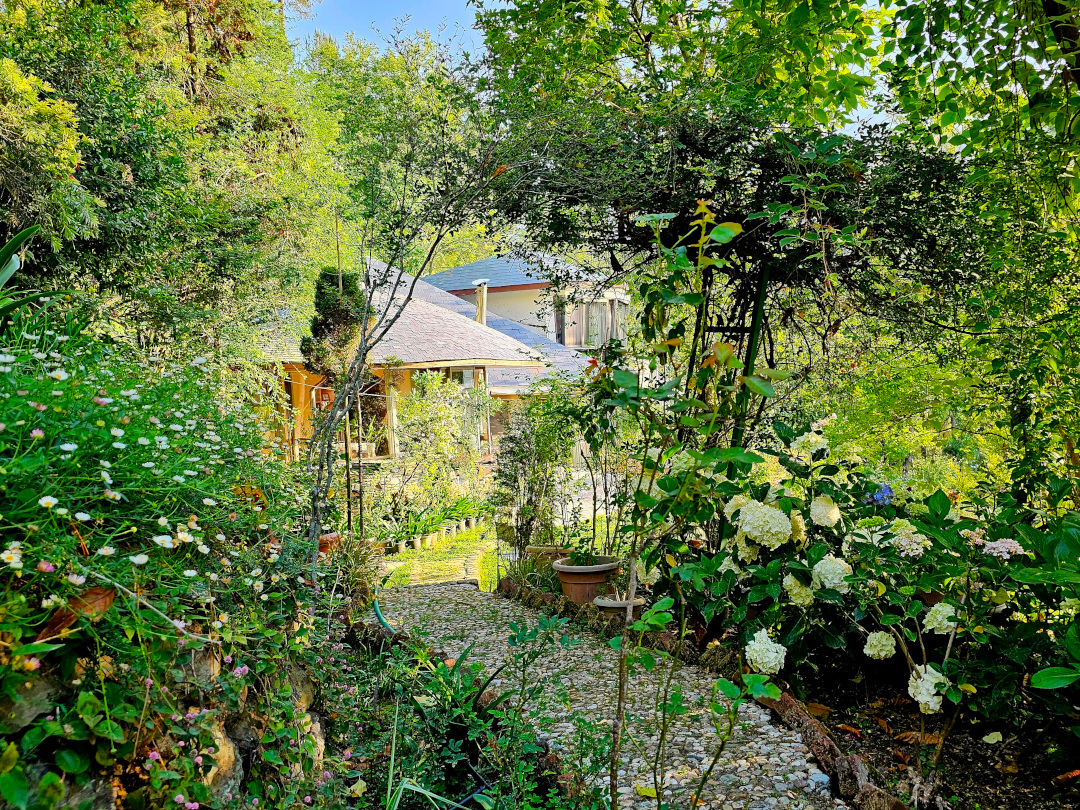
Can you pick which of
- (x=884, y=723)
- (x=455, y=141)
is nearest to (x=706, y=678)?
(x=884, y=723)

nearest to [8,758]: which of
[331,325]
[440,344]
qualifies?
[331,325]

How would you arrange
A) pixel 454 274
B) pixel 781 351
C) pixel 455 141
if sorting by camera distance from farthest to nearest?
pixel 454 274
pixel 781 351
pixel 455 141

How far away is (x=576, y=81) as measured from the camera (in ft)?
12.0

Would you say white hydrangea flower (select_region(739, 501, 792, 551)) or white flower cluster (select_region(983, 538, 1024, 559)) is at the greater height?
white hydrangea flower (select_region(739, 501, 792, 551))

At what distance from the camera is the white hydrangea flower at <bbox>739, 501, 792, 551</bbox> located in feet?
6.96

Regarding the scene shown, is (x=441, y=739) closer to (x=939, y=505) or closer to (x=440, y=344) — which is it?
(x=939, y=505)

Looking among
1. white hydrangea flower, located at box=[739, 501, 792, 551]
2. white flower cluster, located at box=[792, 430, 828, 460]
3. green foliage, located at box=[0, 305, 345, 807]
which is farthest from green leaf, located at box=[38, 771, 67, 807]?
white flower cluster, located at box=[792, 430, 828, 460]

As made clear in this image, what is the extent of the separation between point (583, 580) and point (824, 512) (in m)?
2.26

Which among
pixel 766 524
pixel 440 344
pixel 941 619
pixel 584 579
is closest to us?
pixel 941 619

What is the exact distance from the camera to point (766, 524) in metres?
2.12

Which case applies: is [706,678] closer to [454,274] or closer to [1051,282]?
[1051,282]

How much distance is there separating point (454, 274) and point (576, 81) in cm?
1653

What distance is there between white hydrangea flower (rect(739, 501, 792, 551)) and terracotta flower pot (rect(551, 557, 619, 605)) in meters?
2.14

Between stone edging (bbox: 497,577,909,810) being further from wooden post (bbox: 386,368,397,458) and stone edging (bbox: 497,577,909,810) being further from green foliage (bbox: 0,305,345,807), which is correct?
wooden post (bbox: 386,368,397,458)
